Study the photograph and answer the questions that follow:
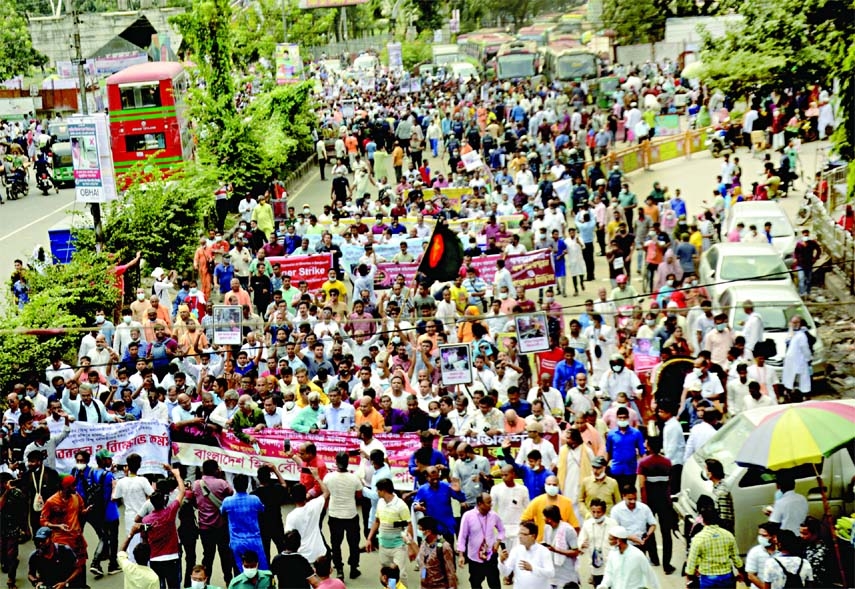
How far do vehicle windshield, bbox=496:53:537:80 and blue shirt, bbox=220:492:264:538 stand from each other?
1949 inches

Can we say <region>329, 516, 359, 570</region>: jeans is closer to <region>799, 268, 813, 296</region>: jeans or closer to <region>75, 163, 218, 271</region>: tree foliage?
<region>799, 268, 813, 296</region>: jeans

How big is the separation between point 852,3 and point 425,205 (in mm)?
9234

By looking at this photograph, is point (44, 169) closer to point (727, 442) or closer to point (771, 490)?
point (727, 442)

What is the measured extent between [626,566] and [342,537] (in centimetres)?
361

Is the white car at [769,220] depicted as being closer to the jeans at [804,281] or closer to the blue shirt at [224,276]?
the jeans at [804,281]

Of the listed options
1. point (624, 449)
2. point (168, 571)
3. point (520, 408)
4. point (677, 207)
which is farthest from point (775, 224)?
point (168, 571)

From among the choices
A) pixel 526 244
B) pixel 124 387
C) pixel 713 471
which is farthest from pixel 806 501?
pixel 526 244

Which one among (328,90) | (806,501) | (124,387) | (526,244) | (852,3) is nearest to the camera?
(806,501)

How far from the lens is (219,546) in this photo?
13352 mm

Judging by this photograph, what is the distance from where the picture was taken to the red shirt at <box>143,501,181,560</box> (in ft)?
41.5

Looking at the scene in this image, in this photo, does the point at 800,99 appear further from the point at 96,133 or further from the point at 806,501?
the point at 806,501

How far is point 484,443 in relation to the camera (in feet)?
47.0

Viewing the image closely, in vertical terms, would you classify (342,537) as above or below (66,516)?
below

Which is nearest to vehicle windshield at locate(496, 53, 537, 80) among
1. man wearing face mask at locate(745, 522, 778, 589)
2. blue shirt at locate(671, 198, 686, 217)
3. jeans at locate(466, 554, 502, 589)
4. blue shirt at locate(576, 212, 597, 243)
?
blue shirt at locate(671, 198, 686, 217)
